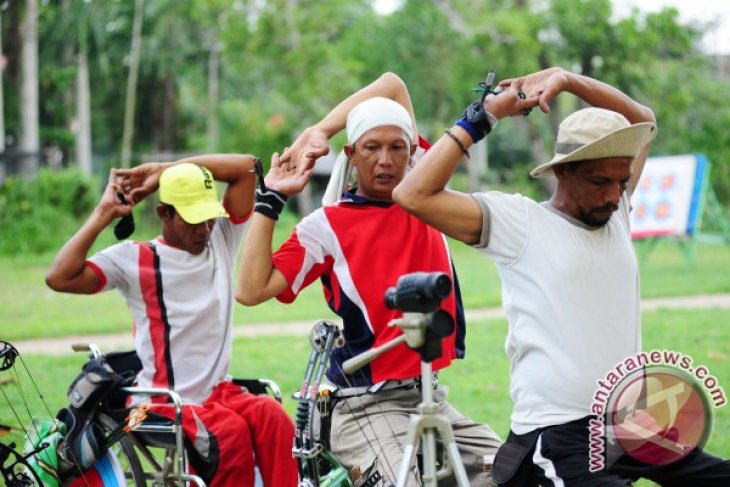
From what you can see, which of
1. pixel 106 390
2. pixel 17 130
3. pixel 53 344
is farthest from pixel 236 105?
pixel 106 390

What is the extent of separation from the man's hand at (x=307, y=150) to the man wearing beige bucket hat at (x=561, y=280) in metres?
0.68

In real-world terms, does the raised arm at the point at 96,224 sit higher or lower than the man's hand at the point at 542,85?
lower

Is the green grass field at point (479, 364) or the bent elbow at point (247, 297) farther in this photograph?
the green grass field at point (479, 364)

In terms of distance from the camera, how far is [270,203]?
4.40 metres

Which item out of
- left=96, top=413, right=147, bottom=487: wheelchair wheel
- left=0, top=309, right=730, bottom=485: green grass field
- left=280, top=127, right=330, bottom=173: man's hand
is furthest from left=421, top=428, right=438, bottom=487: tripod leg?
left=0, top=309, right=730, bottom=485: green grass field

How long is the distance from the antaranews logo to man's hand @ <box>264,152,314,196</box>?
4.57 feet

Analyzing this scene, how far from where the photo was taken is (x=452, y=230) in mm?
3828

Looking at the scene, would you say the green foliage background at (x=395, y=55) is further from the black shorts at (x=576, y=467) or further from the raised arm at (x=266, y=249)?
the black shorts at (x=576, y=467)

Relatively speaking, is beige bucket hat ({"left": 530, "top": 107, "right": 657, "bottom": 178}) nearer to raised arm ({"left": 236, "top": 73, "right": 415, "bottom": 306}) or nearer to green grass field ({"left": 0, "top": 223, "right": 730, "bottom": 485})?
raised arm ({"left": 236, "top": 73, "right": 415, "bottom": 306})

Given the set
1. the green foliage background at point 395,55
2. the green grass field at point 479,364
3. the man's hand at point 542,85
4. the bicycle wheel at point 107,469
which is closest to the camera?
the man's hand at point 542,85

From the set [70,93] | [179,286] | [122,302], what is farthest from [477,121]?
[70,93]

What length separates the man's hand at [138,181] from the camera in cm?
541

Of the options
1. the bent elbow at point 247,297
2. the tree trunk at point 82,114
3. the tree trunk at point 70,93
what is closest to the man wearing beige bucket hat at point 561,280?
the bent elbow at point 247,297

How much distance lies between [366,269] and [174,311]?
133 centimetres
